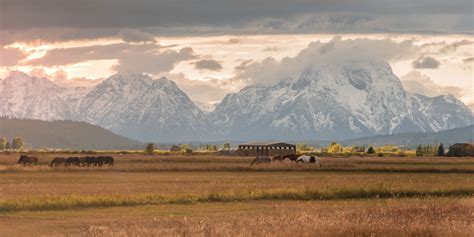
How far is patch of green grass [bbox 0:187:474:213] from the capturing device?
4922 centimetres

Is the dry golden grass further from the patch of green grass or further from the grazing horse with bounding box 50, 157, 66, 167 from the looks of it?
the grazing horse with bounding box 50, 157, 66, 167

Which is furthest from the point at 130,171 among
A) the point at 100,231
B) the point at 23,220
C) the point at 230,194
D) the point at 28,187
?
the point at 100,231

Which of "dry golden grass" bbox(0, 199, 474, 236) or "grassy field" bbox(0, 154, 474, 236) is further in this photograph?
"grassy field" bbox(0, 154, 474, 236)

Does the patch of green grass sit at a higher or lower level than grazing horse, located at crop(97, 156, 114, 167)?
lower

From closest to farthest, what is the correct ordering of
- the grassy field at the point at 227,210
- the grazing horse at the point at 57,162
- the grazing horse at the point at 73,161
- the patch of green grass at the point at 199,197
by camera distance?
the grassy field at the point at 227,210
the patch of green grass at the point at 199,197
the grazing horse at the point at 57,162
the grazing horse at the point at 73,161

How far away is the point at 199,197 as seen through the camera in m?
54.5

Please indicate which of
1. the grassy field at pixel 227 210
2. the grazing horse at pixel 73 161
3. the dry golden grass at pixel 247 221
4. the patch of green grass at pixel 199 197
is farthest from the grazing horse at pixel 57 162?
the dry golden grass at pixel 247 221

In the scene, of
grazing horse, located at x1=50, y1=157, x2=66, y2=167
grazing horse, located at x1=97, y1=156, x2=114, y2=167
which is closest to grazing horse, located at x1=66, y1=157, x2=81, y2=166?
grazing horse, located at x1=50, y1=157, x2=66, y2=167

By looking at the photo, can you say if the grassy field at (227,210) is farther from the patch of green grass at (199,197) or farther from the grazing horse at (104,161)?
the grazing horse at (104,161)

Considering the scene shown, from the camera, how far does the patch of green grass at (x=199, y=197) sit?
49219mm

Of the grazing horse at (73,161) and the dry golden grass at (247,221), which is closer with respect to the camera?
the dry golden grass at (247,221)

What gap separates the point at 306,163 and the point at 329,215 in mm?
82101

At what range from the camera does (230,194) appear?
56.1 metres

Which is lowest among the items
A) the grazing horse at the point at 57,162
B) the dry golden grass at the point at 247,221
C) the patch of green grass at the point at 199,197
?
the dry golden grass at the point at 247,221
